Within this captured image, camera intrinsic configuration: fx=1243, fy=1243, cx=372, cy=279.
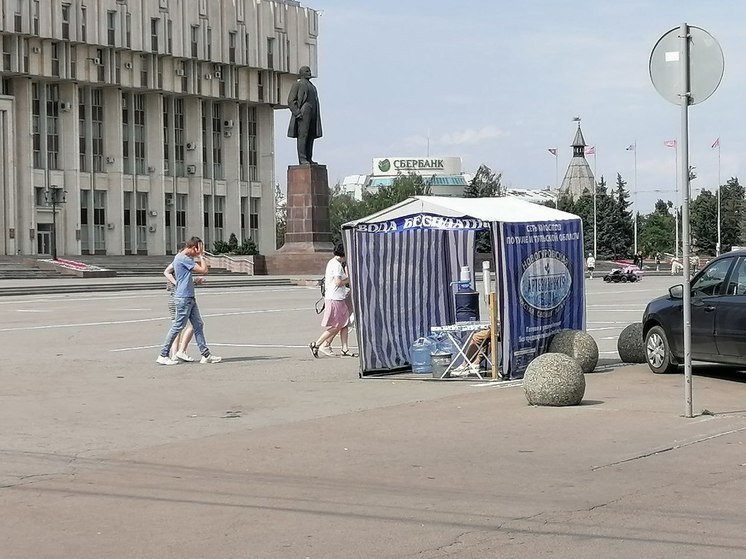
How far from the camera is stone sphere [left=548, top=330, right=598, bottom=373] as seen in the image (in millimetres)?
15531

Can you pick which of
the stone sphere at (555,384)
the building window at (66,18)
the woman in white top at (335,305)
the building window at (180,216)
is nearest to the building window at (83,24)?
the building window at (66,18)

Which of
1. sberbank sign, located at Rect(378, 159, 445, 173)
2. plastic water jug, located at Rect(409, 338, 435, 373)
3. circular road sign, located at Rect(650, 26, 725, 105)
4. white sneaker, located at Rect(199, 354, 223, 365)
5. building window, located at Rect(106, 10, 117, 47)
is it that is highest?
building window, located at Rect(106, 10, 117, 47)

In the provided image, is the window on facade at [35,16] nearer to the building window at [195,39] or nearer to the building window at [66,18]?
the building window at [66,18]

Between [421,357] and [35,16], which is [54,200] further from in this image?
[421,357]

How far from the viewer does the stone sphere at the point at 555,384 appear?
40.6ft

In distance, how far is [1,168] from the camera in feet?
258

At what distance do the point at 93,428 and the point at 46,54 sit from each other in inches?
2840

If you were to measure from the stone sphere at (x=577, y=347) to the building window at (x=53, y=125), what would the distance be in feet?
232

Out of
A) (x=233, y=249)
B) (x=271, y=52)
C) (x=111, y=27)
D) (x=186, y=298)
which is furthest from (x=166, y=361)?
(x=271, y=52)

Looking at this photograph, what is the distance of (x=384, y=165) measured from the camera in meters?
192

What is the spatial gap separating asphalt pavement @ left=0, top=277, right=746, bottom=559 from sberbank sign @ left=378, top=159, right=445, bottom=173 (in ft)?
571

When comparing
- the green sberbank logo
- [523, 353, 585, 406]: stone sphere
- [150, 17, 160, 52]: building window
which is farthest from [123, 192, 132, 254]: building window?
the green sberbank logo

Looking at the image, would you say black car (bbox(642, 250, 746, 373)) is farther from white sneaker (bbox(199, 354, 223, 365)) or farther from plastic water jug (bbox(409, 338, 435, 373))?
white sneaker (bbox(199, 354, 223, 365))

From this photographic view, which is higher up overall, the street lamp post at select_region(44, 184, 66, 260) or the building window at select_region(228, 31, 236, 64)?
the building window at select_region(228, 31, 236, 64)
